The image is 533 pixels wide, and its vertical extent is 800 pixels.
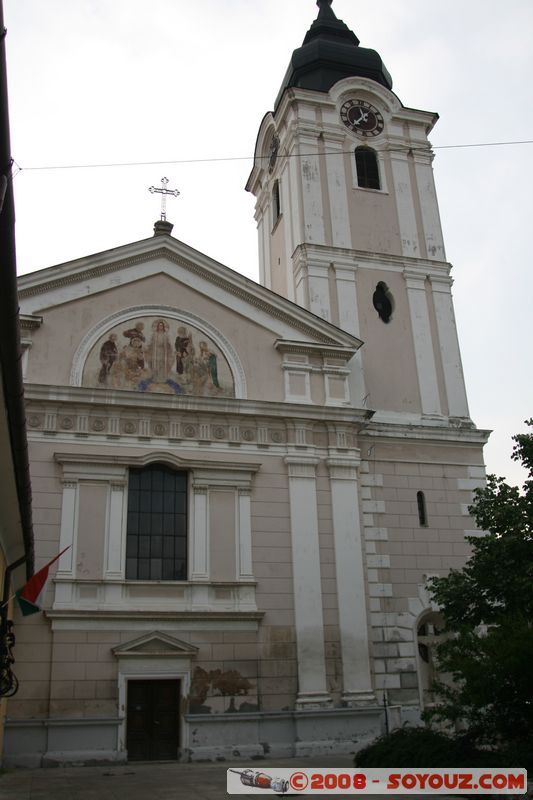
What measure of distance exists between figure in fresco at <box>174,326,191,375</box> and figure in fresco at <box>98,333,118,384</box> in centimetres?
159

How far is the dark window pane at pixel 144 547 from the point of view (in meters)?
19.3

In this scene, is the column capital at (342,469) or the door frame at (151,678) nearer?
the door frame at (151,678)

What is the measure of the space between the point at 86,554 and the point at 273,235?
46.5ft

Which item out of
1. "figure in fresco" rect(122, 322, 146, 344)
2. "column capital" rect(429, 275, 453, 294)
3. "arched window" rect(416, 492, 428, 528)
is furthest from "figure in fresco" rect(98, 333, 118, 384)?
"column capital" rect(429, 275, 453, 294)

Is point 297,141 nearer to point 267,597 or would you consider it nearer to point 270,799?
point 267,597

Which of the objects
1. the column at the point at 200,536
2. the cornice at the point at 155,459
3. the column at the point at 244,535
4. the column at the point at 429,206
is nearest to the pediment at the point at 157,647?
the column at the point at 200,536

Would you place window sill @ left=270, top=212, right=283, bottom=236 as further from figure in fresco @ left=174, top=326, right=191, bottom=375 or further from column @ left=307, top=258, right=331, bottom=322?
figure in fresco @ left=174, top=326, right=191, bottom=375

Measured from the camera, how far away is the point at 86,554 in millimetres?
18656

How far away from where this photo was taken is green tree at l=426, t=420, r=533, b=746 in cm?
1141

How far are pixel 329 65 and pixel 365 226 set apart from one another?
22.9 ft

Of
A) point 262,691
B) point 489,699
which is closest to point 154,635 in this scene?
point 262,691

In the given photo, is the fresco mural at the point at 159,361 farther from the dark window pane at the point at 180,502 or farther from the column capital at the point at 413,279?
the column capital at the point at 413,279

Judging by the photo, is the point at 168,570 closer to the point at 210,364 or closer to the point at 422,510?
the point at 210,364

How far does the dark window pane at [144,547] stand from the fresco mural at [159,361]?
3714 mm
